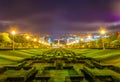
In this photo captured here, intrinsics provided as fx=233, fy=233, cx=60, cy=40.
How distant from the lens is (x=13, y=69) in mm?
21438

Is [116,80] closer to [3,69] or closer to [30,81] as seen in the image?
[30,81]

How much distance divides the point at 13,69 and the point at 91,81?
31.7 ft

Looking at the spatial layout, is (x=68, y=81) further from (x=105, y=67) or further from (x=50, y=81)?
(x=105, y=67)

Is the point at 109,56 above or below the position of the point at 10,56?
below

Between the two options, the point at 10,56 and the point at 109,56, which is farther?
the point at 10,56

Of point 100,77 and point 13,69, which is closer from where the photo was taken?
point 100,77

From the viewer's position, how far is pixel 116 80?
13.8 metres

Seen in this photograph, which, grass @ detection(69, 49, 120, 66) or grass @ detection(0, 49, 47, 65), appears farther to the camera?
grass @ detection(0, 49, 47, 65)

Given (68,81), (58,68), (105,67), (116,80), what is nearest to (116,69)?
(105,67)

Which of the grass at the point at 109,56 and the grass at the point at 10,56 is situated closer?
the grass at the point at 109,56

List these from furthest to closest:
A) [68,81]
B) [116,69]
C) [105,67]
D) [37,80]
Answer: [105,67], [116,69], [37,80], [68,81]

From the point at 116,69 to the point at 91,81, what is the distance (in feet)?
23.7

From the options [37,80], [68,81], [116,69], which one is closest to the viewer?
[68,81]

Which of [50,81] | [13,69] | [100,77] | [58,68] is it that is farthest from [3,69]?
[100,77]
